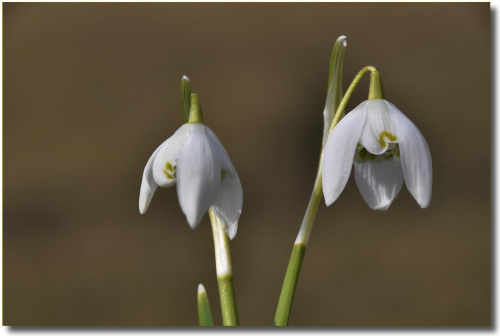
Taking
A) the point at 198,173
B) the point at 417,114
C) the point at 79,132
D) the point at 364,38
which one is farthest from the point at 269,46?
the point at 198,173

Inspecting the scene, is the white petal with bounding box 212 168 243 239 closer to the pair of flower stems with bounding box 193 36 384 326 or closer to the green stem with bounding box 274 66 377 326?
the pair of flower stems with bounding box 193 36 384 326

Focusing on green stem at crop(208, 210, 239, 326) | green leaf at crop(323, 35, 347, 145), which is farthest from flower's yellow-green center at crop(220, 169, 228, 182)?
green leaf at crop(323, 35, 347, 145)

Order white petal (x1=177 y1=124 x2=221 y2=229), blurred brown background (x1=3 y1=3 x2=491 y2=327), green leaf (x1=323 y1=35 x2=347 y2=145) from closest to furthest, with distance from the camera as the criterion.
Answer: white petal (x1=177 y1=124 x2=221 y2=229) < green leaf (x1=323 y1=35 x2=347 y2=145) < blurred brown background (x1=3 y1=3 x2=491 y2=327)

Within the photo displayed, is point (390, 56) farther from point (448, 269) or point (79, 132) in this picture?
point (79, 132)

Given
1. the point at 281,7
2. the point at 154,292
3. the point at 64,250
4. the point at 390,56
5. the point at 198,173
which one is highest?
the point at 281,7

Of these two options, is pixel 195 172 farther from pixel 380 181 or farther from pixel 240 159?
pixel 240 159

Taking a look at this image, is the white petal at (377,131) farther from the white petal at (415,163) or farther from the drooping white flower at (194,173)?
the drooping white flower at (194,173)

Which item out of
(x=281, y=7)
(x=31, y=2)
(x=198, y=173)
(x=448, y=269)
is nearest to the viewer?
(x=198, y=173)
